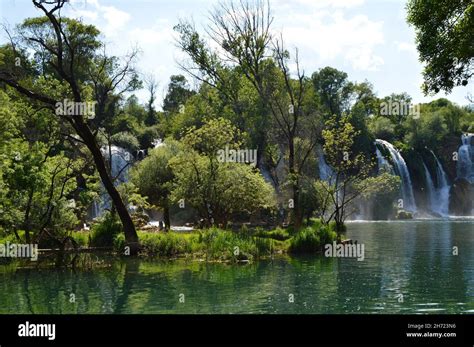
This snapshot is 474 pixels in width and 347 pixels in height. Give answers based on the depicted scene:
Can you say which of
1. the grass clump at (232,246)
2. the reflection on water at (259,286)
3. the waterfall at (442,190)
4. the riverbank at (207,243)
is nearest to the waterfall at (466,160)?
the waterfall at (442,190)

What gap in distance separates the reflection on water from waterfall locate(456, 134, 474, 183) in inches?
1766

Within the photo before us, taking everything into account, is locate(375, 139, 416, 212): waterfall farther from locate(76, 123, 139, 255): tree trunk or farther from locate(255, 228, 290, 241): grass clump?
locate(76, 123, 139, 255): tree trunk

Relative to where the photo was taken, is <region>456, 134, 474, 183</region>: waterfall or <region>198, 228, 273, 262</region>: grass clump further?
<region>456, 134, 474, 183</region>: waterfall

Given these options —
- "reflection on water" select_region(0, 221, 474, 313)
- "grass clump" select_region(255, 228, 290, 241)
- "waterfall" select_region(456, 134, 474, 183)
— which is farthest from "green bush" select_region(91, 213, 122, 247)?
"waterfall" select_region(456, 134, 474, 183)

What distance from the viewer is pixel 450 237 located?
38625 mm

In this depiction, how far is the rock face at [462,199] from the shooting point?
67.7 m

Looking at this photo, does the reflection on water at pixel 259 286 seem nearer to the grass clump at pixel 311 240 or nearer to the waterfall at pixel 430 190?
the grass clump at pixel 311 240

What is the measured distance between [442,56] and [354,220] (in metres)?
43.8

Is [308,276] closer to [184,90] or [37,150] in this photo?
[37,150]

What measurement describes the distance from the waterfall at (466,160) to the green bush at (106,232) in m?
52.0

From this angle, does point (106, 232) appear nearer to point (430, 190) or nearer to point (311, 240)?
point (311, 240)

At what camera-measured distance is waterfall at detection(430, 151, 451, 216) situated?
6750 cm

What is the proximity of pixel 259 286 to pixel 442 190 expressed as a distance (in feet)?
182
